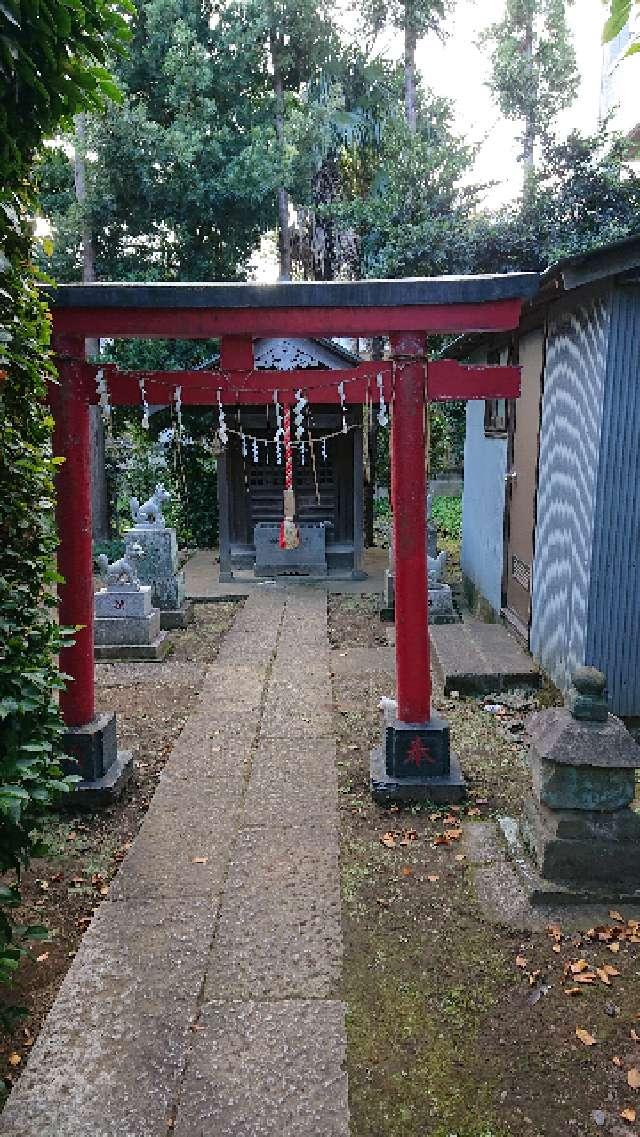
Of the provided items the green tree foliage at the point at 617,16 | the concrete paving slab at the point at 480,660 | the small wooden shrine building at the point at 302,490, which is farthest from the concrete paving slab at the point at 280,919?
the small wooden shrine building at the point at 302,490

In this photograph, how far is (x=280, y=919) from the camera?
15.8ft

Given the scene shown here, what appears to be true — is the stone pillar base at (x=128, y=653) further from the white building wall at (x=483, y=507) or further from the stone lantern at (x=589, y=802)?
the stone lantern at (x=589, y=802)

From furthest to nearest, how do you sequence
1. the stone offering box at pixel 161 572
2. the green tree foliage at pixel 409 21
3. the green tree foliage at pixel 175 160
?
the green tree foliage at pixel 409 21 < the green tree foliage at pixel 175 160 < the stone offering box at pixel 161 572

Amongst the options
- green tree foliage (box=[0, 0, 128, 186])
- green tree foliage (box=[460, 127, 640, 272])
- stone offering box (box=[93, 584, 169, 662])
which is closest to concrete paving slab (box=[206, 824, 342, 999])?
green tree foliage (box=[0, 0, 128, 186])

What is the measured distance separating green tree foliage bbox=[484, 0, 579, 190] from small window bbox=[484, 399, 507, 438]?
53.5 ft

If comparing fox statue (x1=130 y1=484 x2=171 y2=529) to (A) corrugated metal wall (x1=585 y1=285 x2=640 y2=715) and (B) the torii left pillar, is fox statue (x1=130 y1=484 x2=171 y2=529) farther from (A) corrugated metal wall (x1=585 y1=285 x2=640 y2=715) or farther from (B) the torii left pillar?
A: (A) corrugated metal wall (x1=585 y1=285 x2=640 y2=715)

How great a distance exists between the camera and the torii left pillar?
607 centimetres

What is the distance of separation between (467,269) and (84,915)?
17489 millimetres

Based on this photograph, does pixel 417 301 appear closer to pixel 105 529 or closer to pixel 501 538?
pixel 501 538

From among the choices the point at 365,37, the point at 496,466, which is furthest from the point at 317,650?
the point at 365,37

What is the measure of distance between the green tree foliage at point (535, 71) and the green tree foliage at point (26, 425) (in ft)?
81.1

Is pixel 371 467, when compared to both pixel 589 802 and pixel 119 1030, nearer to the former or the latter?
pixel 589 802

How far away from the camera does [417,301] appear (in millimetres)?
5574

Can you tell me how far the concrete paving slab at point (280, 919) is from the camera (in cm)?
427
